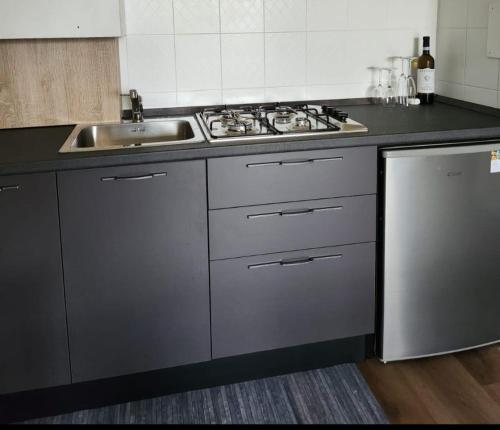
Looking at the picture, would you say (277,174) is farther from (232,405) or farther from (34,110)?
(34,110)

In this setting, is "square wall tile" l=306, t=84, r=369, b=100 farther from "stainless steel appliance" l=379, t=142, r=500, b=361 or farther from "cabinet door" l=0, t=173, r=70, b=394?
"cabinet door" l=0, t=173, r=70, b=394

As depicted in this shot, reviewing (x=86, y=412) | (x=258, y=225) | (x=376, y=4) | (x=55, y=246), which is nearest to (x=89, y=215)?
(x=55, y=246)

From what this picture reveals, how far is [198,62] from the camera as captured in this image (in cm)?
273

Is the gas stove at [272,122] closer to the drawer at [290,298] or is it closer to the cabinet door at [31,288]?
the drawer at [290,298]

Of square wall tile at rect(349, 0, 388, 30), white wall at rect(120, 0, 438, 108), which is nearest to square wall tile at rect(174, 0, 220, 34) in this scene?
white wall at rect(120, 0, 438, 108)

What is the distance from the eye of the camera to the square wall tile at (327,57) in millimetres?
2850

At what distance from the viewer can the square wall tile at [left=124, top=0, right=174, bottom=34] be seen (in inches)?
103

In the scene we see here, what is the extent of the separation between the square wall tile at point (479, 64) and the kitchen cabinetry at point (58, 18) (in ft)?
4.87

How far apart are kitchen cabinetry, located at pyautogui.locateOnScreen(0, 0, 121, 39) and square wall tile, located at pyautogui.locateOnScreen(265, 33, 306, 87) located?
0.74 meters

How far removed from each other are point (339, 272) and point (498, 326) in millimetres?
750

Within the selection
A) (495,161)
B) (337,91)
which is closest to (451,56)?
(337,91)

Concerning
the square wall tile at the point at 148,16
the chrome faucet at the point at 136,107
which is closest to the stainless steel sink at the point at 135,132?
the chrome faucet at the point at 136,107

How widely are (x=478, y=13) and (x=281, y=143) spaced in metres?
1.14

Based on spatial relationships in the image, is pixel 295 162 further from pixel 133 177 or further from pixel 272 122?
pixel 133 177
